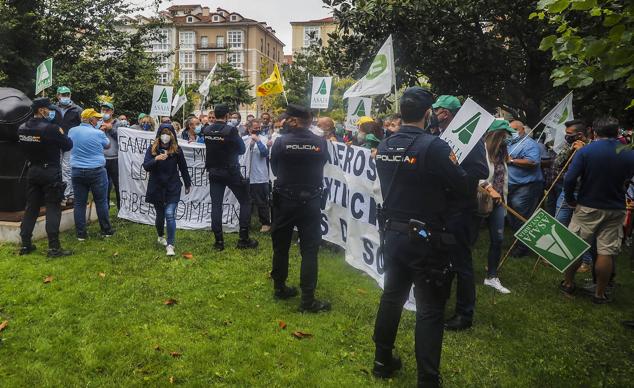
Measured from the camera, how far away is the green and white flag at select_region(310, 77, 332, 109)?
36.7ft

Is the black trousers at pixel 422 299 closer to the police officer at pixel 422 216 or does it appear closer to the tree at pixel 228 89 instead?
the police officer at pixel 422 216

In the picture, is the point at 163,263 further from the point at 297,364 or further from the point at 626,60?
the point at 626,60

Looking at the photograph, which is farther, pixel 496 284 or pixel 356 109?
pixel 356 109

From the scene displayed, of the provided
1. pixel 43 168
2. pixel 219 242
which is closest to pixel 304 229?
pixel 219 242

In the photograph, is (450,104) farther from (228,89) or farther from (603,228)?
(228,89)

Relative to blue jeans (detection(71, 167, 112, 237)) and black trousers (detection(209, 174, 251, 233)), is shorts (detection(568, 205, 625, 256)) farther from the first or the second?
blue jeans (detection(71, 167, 112, 237))

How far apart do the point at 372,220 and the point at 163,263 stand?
311 cm

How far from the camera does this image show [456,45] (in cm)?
1055

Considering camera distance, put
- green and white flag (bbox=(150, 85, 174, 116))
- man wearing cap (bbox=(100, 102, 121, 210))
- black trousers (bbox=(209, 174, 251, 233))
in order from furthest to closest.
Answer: green and white flag (bbox=(150, 85, 174, 116)) → man wearing cap (bbox=(100, 102, 121, 210)) → black trousers (bbox=(209, 174, 251, 233))

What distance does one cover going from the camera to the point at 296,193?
534 centimetres

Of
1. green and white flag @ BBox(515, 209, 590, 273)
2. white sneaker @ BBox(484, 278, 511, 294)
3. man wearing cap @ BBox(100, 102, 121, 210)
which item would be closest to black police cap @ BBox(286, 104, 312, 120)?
green and white flag @ BBox(515, 209, 590, 273)

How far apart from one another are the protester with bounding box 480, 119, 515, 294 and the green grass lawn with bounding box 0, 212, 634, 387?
275 millimetres

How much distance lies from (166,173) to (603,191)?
236 inches

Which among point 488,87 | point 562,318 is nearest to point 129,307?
point 562,318
